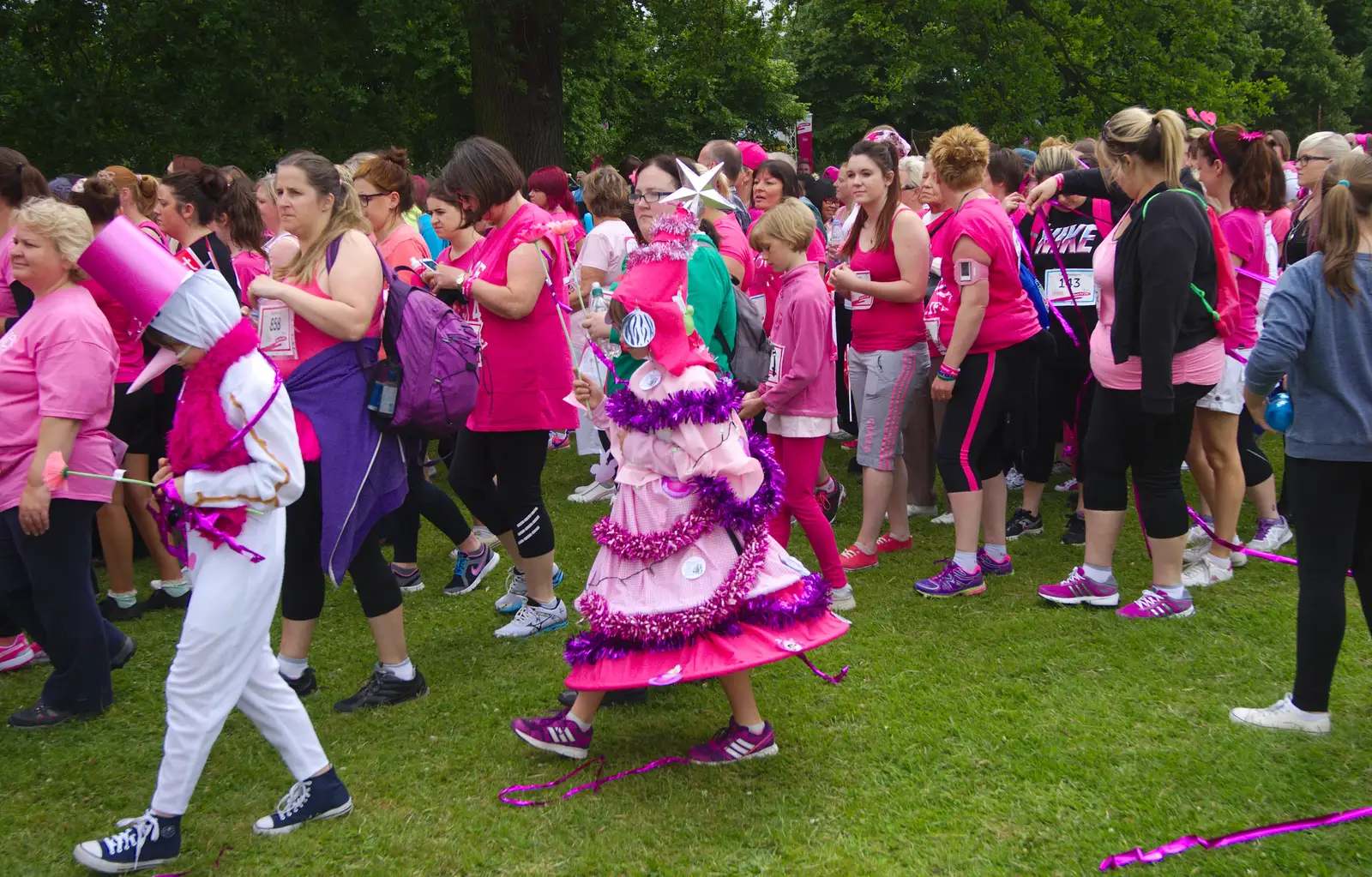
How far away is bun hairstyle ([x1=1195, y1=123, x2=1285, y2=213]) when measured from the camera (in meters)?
5.96

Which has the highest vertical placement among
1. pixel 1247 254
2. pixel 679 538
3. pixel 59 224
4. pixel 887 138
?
pixel 887 138

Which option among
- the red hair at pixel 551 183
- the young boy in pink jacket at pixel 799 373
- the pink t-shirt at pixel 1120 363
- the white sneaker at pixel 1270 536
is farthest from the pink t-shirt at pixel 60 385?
the white sneaker at pixel 1270 536

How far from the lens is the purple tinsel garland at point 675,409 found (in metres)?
3.73

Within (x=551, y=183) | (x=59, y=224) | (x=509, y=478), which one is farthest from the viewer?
(x=551, y=183)

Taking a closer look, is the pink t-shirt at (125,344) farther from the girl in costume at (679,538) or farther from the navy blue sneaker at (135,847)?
the girl in costume at (679,538)

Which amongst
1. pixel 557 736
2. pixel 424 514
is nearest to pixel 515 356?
pixel 424 514

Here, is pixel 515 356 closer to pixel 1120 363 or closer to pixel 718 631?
pixel 718 631

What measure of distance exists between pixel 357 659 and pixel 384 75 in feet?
47.9

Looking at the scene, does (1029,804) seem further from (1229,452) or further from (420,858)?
(1229,452)

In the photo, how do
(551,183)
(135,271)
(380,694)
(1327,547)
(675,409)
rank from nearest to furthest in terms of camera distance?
(135,271) < (675,409) < (1327,547) < (380,694) < (551,183)

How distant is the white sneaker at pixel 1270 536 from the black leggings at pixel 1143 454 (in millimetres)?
1396

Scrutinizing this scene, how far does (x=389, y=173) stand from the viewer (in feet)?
18.4

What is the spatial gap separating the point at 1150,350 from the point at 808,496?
1.64 metres

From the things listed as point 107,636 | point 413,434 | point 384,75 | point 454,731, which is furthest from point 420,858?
point 384,75
